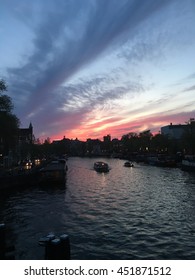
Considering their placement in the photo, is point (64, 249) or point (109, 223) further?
point (109, 223)

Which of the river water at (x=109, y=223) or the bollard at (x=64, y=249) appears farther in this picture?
the river water at (x=109, y=223)

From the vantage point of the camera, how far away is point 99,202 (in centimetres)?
→ 4353

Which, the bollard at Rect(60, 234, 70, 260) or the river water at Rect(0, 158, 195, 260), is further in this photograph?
the river water at Rect(0, 158, 195, 260)

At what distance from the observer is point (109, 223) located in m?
30.3

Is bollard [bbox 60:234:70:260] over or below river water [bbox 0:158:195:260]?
over

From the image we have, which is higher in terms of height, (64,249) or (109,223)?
(64,249)

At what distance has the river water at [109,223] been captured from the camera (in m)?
22.0

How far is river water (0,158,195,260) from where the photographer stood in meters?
22.0

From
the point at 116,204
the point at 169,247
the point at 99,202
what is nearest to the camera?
A: the point at 169,247

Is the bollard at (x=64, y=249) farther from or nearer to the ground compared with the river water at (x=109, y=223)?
farther from the ground
